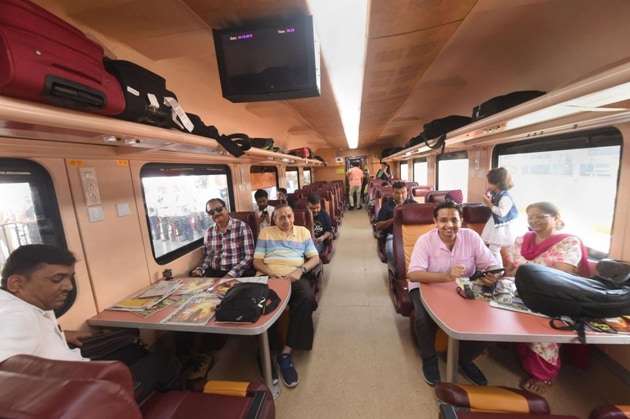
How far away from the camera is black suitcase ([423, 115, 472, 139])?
2.84m

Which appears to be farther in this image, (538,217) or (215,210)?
(215,210)

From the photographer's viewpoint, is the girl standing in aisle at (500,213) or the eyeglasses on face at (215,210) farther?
the eyeglasses on face at (215,210)

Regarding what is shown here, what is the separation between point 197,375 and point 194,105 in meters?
2.93

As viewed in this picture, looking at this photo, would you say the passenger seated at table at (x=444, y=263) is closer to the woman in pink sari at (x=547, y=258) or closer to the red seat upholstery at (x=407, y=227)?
the woman in pink sari at (x=547, y=258)

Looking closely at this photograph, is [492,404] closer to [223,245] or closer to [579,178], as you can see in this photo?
[579,178]

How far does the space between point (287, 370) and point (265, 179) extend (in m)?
4.62

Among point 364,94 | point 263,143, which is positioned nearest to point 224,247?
point 263,143

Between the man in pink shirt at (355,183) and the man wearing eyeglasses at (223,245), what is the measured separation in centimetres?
747

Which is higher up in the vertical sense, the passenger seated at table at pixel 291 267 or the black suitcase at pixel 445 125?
the black suitcase at pixel 445 125

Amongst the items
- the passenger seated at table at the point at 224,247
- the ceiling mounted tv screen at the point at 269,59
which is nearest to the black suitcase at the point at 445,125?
the ceiling mounted tv screen at the point at 269,59

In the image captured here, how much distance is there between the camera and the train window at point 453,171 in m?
4.94

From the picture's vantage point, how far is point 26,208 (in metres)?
1.59

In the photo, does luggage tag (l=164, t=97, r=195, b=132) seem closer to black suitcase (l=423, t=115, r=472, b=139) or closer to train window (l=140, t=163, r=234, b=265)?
train window (l=140, t=163, r=234, b=265)

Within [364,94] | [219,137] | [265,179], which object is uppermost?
[364,94]
